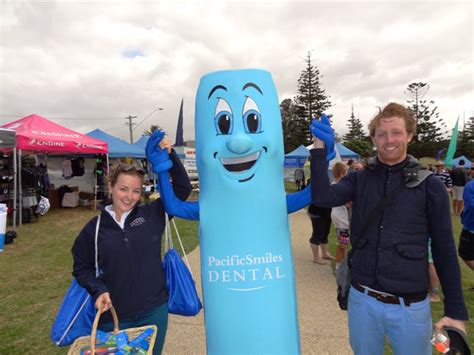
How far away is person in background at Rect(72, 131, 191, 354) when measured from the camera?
1915 millimetres

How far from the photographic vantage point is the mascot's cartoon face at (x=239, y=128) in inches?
81.3

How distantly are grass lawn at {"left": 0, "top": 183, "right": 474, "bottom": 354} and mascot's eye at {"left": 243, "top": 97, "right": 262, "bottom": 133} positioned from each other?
8.03 ft

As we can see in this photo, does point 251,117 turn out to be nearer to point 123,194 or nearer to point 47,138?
point 123,194

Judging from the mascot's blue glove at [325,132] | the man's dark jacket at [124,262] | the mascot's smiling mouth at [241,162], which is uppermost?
the mascot's blue glove at [325,132]

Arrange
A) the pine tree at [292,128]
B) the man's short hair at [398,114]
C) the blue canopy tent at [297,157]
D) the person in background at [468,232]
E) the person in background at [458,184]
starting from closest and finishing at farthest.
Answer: the man's short hair at [398,114]
the person in background at [468,232]
the person in background at [458,184]
the blue canopy tent at [297,157]
the pine tree at [292,128]

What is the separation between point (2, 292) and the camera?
4.44 metres

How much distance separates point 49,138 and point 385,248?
9.00 metres

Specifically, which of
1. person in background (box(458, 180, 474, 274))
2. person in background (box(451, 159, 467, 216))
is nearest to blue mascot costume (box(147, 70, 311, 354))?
person in background (box(458, 180, 474, 274))

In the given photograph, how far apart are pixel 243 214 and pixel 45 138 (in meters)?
8.24

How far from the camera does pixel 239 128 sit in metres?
2.08

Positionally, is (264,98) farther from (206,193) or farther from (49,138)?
(49,138)

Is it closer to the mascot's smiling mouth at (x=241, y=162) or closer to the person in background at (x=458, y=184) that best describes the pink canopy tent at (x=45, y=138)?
the mascot's smiling mouth at (x=241, y=162)

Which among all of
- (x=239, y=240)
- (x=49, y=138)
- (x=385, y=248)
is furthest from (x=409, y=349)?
(x=49, y=138)

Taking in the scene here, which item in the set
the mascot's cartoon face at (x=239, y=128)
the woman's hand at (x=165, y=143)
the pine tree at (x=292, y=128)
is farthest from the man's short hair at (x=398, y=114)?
the pine tree at (x=292, y=128)
